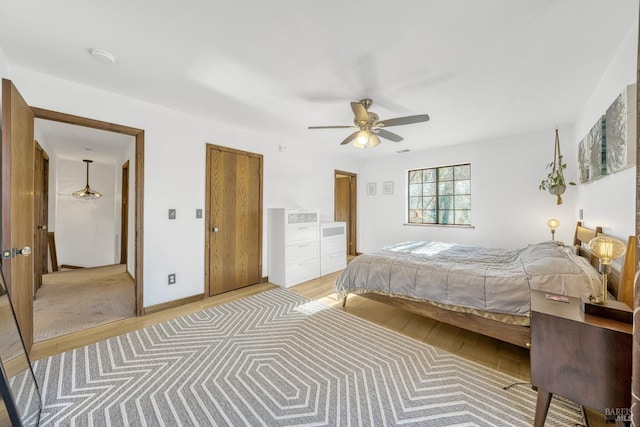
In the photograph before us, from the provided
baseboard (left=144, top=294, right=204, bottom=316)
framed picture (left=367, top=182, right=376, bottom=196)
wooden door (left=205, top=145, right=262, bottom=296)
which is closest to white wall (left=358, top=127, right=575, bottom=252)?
framed picture (left=367, top=182, right=376, bottom=196)

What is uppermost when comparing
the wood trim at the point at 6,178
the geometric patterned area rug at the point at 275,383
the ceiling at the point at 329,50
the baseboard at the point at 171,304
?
the ceiling at the point at 329,50

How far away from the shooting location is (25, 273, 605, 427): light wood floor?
6.55ft

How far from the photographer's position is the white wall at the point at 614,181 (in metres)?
1.61

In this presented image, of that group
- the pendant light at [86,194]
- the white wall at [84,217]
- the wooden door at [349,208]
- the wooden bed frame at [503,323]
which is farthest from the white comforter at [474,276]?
the pendant light at [86,194]

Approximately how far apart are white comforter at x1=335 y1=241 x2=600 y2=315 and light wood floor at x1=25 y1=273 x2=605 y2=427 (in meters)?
0.35

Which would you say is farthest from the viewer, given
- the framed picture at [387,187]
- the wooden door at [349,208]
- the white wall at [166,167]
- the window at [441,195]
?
the wooden door at [349,208]

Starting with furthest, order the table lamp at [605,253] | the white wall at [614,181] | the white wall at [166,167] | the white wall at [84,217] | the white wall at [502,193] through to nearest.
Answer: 1. the white wall at [84,217]
2. the white wall at [502,193]
3. the white wall at [166,167]
4. the white wall at [614,181]
5. the table lamp at [605,253]

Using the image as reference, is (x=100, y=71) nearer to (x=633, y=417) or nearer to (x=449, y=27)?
(x=449, y=27)

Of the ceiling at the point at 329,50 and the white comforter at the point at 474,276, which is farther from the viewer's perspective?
the white comforter at the point at 474,276

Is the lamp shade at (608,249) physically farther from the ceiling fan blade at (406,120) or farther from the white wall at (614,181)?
the ceiling fan blade at (406,120)

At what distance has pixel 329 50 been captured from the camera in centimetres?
187

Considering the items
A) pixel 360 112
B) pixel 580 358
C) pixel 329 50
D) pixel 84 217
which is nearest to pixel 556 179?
pixel 360 112

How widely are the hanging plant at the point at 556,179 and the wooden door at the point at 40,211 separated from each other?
695cm

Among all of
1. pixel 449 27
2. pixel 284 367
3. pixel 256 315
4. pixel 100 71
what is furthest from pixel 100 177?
pixel 449 27
